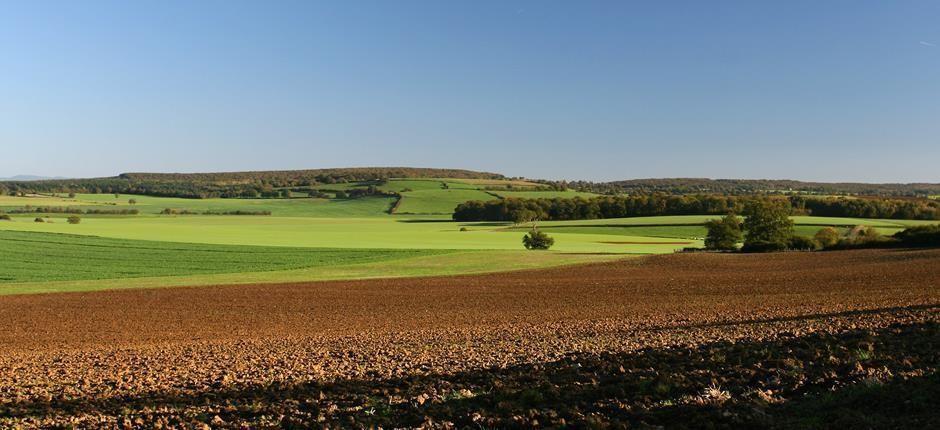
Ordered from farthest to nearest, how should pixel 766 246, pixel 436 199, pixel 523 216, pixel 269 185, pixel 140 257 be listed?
pixel 269 185, pixel 436 199, pixel 523 216, pixel 766 246, pixel 140 257

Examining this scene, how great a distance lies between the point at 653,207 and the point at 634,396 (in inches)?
4000

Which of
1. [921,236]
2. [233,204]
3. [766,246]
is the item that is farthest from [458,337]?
[233,204]

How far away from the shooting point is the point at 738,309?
22.9 m

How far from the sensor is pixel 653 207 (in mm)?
107875

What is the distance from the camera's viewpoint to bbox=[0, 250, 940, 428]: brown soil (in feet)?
31.8

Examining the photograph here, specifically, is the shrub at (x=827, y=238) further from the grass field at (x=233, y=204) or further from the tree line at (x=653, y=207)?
the grass field at (x=233, y=204)

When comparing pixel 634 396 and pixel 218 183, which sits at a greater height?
pixel 218 183

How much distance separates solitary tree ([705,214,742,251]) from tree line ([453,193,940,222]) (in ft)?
97.8

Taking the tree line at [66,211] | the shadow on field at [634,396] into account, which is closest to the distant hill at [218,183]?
the tree line at [66,211]

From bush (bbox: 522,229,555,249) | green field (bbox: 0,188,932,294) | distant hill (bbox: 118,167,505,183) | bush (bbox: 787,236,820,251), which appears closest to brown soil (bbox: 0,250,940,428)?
green field (bbox: 0,188,932,294)

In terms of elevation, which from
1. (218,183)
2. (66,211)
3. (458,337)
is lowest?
(66,211)

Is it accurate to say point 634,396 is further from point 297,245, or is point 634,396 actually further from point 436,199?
point 436,199

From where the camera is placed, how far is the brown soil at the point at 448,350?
9680 mm

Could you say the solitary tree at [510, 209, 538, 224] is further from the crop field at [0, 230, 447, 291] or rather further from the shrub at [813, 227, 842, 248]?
the crop field at [0, 230, 447, 291]
